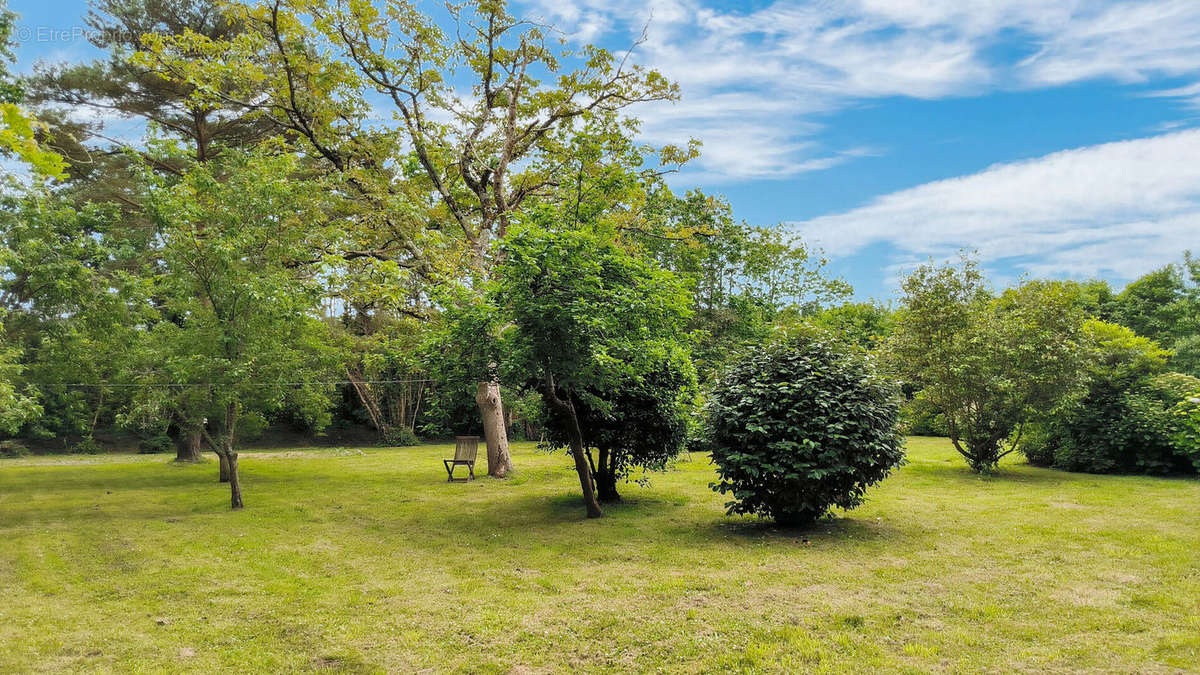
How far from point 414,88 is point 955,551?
45.3ft

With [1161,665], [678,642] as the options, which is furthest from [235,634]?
[1161,665]

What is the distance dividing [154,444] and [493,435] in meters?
20.1

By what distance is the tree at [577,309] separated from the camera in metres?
7.39

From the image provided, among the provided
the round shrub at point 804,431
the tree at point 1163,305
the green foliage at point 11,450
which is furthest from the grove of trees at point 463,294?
the tree at point 1163,305

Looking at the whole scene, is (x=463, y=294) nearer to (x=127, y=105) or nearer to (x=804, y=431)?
(x=804, y=431)

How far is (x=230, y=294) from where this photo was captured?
10172 mm

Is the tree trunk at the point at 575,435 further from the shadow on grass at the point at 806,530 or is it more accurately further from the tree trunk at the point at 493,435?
the tree trunk at the point at 493,435

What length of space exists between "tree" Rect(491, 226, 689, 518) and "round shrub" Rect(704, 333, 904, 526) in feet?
3.74

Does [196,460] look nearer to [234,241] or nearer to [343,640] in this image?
[234,241]

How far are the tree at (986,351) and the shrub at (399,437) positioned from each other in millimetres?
20700

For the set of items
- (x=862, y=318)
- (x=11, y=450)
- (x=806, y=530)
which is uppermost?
(x=862, y=318)

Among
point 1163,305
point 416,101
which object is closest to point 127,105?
point 416,101

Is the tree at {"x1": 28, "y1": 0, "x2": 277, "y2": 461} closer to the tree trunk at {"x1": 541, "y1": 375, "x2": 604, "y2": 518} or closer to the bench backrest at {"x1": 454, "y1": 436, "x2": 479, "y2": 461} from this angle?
the bench backrest at {"x1": 454, "y1": 436, "x2": 479, "y2": 461}

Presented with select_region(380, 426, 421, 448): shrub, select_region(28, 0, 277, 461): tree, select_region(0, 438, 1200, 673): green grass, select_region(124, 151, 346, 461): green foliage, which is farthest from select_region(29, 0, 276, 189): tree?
select_region(380, 426, 421, 448): shrub
